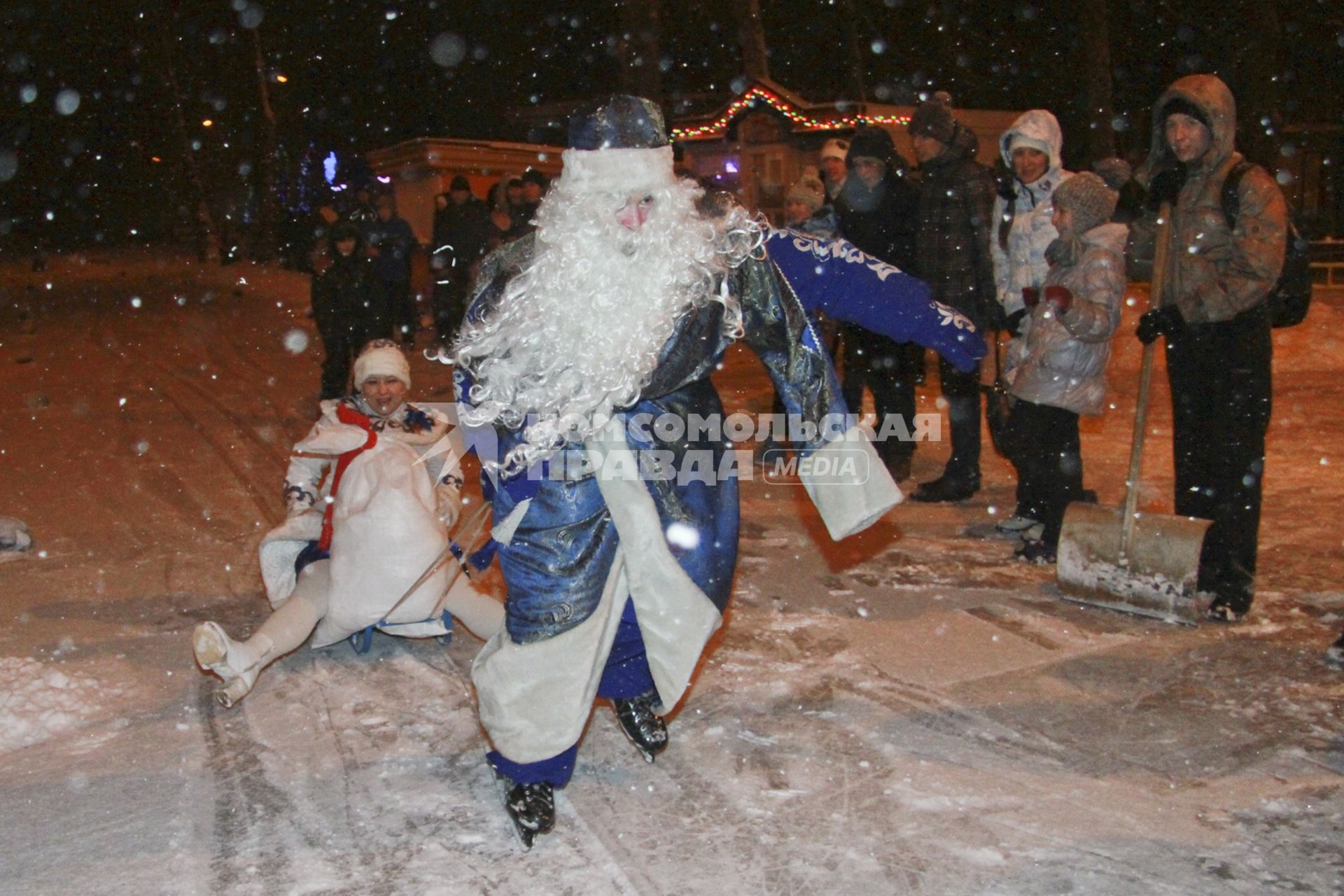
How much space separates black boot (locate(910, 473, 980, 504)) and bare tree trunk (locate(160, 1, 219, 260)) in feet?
93.4

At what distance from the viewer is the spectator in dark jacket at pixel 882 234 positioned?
6.68 metres

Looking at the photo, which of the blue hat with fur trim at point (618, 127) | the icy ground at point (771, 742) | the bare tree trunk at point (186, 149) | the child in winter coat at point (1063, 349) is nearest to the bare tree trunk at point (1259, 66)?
the icy ground at point (771, 742)

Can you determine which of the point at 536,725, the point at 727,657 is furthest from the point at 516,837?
the point at 727,657

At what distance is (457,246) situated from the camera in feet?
38.6

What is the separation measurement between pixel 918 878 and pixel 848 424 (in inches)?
50.6

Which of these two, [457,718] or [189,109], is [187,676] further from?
[189,109]

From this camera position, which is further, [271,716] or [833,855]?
[271,716]

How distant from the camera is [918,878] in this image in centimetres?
289

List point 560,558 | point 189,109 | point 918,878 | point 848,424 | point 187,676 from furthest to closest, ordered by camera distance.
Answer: point 189,109, point 187,676, point 848,424, point 560,558, point 918,878

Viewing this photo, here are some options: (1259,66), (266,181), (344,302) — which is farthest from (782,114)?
(344,302)

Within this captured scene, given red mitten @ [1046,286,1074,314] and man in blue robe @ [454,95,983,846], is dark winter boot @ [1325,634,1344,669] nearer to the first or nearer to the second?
red mitten @ [1046,286,1074,314]

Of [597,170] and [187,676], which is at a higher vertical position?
[597,170]

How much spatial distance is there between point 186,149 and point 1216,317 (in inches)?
1260

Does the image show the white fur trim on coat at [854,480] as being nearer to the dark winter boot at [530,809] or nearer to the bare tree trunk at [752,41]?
the dark winter boot at [530,809]
